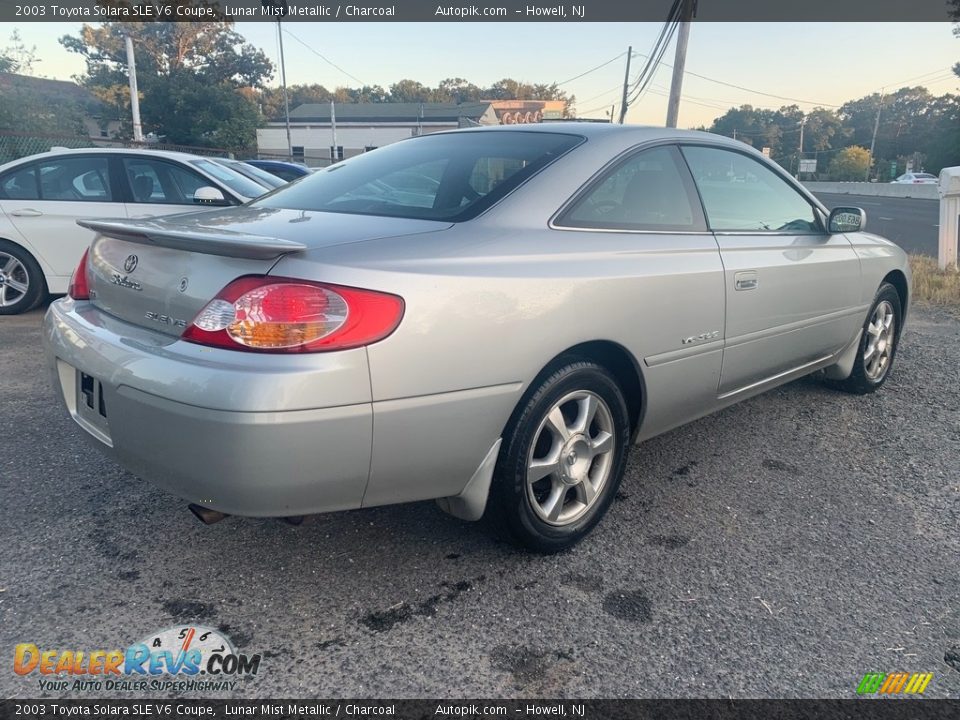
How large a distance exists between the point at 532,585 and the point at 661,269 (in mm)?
1283

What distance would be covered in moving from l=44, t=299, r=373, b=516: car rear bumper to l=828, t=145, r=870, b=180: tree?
197ft

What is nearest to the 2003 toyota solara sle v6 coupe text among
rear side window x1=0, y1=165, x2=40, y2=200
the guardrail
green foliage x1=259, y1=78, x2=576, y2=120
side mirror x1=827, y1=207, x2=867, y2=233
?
side mirror x1=827, y1=207, x2=867, y2=233

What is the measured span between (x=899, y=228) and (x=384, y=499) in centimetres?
1882

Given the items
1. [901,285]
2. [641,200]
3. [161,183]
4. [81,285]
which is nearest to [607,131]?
[641,200]

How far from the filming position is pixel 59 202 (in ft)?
20.3

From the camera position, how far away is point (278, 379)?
1837 mm

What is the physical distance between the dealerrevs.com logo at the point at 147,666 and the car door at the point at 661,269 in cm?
167

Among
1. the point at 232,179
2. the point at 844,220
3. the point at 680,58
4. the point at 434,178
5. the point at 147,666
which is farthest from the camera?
the point at 680,58

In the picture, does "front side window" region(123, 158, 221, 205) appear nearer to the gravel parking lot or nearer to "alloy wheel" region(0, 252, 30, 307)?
"alloy wheel" region(0, 252, 30, 307)

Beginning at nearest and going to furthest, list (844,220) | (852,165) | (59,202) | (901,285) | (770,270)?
(770,270) < (844,220) < (901,285) < (59,202) < (852,165)

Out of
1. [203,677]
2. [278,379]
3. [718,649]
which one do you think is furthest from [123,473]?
[718,649]

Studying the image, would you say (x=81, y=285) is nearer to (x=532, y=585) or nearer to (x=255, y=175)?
(x=532, y=585)

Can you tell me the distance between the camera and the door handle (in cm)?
310

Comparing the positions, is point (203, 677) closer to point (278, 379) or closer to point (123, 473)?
point (278, 379)
